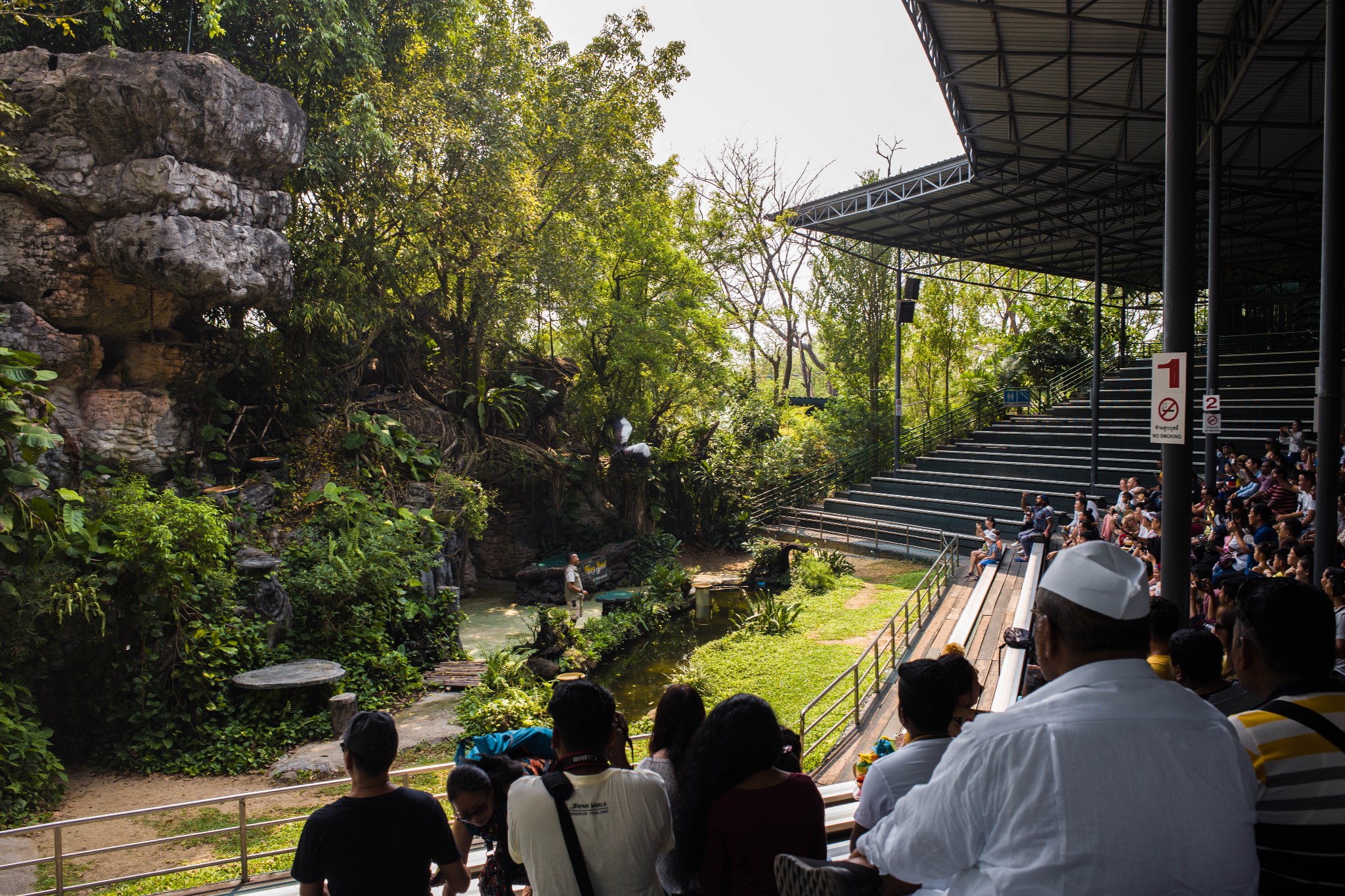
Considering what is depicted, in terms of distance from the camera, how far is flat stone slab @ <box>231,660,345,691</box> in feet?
32.3

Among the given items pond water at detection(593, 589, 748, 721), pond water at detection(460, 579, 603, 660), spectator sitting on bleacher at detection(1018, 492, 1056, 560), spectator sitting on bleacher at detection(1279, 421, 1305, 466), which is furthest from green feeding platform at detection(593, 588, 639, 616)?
spectator sitting on bleacher at detection(1279, 421, 1305, 466)

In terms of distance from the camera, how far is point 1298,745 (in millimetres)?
1974

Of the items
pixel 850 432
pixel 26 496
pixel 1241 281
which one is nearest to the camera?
pixel 26 496

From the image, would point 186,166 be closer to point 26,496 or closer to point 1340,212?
point 26,496

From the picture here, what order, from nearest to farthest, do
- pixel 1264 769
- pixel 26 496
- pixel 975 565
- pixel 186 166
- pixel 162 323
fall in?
pixel 1264 769 < pixel 26 496 < pixel 186 166 < pixel 162 323 < pixel 975 565

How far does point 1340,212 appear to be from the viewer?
716 cm

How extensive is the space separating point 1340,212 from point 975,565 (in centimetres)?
985

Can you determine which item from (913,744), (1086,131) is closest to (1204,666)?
(913,744)

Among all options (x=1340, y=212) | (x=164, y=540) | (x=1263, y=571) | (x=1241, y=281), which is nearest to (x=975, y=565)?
(x=1263, y=571)

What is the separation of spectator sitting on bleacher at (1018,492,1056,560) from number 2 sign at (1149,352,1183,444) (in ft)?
35.9

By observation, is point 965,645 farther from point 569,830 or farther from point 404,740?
point 569,830

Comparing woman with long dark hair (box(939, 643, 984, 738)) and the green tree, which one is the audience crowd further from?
the green tree

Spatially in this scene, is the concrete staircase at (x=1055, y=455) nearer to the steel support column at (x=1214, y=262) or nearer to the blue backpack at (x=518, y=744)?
the steel support column at (x=1214, y=262)

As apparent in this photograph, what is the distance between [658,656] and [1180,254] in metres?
10.9
